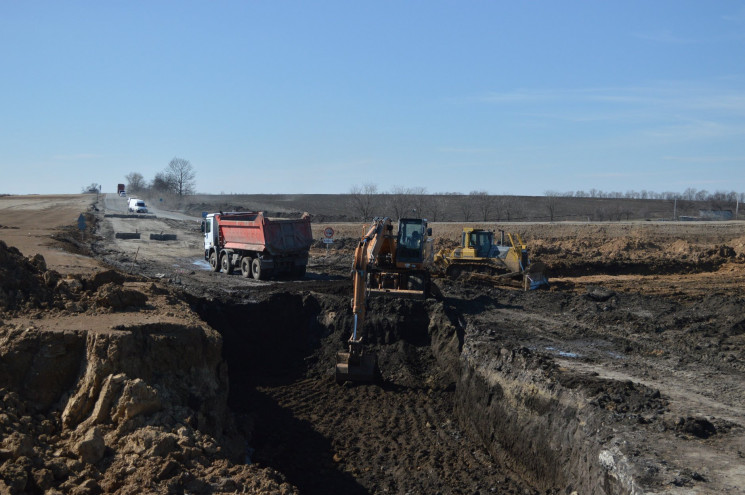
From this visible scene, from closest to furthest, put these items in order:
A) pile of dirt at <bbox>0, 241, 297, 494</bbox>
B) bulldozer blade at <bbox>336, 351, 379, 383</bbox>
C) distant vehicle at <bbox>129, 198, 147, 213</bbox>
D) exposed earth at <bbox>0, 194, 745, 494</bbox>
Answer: pile of dirt at <bbox>0, 241, 297, 494</bbox>, exposed earth at <bbox>0, 194, 745, 494</bbox>, bulldozer blade at <bbox>336, 351, 379, 383</bbox>, distant vehicle at <bbox>129, 198, 147, 213</bbox>

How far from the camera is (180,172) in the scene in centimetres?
9912

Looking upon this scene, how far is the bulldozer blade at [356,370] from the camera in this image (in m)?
13.8

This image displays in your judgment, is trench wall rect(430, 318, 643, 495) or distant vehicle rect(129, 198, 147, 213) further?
distant vehicle rect(129, 198, 147, 213)

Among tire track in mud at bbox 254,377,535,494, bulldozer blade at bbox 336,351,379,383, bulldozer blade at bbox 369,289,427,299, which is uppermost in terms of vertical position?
bulldozer blade at bbox 369,289,427,299

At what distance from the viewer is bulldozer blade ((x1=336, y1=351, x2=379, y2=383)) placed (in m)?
13.8

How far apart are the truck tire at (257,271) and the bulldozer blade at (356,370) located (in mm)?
10060

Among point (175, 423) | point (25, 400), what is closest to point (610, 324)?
point (175, 423)

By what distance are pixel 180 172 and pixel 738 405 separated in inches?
3797

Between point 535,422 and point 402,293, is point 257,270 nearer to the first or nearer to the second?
point 402,293

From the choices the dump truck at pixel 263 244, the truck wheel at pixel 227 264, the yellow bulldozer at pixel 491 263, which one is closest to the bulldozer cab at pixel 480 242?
the yellow bulldozer at pixel 491 263

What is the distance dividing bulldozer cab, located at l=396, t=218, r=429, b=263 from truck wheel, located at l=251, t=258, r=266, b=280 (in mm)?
6306

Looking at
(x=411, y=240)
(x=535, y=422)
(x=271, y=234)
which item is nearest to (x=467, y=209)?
(x=271, y=234)

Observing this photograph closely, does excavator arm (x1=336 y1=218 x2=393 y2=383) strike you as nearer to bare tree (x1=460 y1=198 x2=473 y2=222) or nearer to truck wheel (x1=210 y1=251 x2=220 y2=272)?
truck wheel (x1=210 y1=251 x2=220 y2=272)

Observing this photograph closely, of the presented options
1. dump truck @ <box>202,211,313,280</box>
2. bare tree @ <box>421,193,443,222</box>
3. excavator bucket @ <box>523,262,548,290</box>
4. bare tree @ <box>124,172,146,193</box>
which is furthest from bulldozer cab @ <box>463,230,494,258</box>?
bare tree @ <box>124,172,146,193</box>
